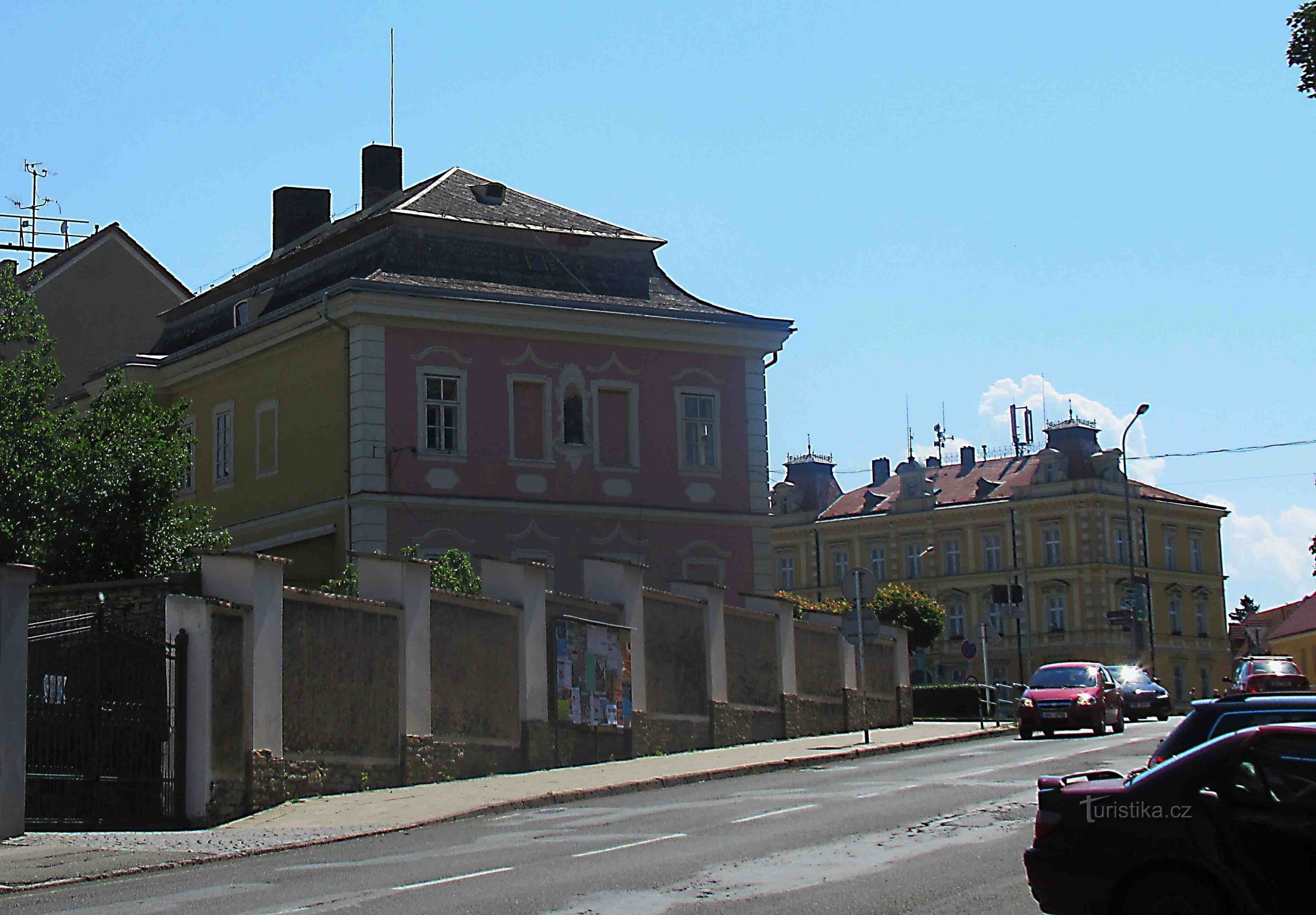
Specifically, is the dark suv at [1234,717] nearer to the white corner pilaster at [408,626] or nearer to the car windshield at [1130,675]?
the white corner pilaster at [408,626]

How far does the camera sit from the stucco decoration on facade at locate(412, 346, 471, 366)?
38094mm

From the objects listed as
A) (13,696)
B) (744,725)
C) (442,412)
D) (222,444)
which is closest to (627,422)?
(442,412)

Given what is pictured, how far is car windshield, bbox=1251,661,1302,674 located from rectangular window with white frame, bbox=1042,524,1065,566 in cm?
4910

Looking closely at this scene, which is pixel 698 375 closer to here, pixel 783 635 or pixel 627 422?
pixel 627 422

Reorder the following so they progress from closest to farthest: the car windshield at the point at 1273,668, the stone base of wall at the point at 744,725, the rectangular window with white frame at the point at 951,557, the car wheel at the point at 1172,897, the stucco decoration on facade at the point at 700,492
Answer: the car wheel at the point at 1172,897
the stone base of wall at the point at 744,725
the stucco decoration on facade at the point at 700,492
the car windshield at the point at 1273,668
the rectangular window with white frame at the point at 951,557

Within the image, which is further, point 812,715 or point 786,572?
point 786,572

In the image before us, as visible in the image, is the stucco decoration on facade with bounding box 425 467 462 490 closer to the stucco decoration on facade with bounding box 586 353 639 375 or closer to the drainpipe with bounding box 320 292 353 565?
the drainpipe with bounding box 320 292 353 565

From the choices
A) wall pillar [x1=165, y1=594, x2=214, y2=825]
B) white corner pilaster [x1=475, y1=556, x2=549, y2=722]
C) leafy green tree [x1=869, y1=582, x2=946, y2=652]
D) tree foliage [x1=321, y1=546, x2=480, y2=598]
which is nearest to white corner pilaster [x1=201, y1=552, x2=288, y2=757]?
wall pillar [x1=165, y1=594, x2=214, y2=825]

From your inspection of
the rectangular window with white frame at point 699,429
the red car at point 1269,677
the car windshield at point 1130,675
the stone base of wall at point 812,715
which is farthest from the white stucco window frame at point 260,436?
the car windshield at point 1130,675

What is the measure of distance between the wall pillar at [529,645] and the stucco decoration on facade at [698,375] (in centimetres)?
1347

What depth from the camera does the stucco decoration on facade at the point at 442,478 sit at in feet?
124

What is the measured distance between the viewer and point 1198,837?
9977 mm

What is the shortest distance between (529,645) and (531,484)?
458 inches

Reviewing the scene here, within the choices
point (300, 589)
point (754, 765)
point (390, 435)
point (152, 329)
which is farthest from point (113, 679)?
point (152, 329)
